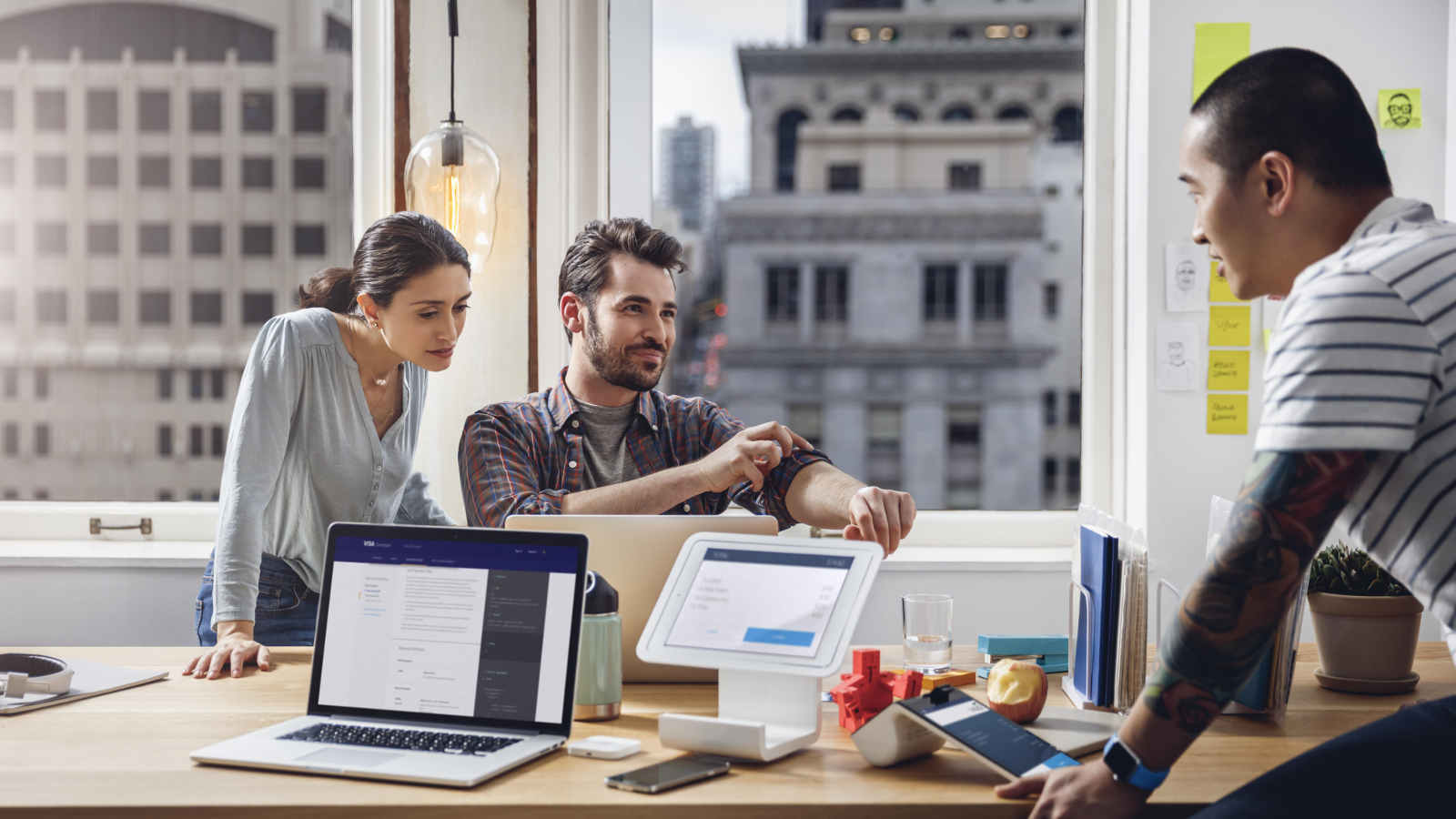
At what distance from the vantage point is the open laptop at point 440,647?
1365 mm

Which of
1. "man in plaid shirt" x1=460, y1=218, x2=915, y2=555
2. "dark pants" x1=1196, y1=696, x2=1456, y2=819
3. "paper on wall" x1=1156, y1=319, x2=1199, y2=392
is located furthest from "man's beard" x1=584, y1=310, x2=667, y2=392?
"dark pants" x1=1196, y1=696, x2=1456, y2=819

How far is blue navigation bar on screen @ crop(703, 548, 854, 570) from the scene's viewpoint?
1.45 m

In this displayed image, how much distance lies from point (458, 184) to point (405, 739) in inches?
61.0

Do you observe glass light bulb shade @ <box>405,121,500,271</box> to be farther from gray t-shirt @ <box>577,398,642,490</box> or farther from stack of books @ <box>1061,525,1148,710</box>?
stack of books @ <box>1061,525,1148,710</box>

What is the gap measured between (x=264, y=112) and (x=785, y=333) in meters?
1.54

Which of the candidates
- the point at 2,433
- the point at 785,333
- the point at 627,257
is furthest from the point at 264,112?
the point at 785,333

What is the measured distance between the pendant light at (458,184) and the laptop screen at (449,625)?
1.29 meters

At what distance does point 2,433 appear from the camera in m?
3.13

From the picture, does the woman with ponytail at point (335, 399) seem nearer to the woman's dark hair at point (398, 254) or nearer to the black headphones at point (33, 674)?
the woman's dark hair at point (398, 254)

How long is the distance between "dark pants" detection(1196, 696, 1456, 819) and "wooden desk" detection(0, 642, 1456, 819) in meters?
0.09

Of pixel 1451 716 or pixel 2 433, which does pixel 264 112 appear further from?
pixel 1451 716

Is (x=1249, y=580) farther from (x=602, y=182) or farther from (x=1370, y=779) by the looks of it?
(x=602, y=182)

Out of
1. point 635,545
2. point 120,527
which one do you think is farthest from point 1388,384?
point 120,527

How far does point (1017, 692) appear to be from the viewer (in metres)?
1.44
